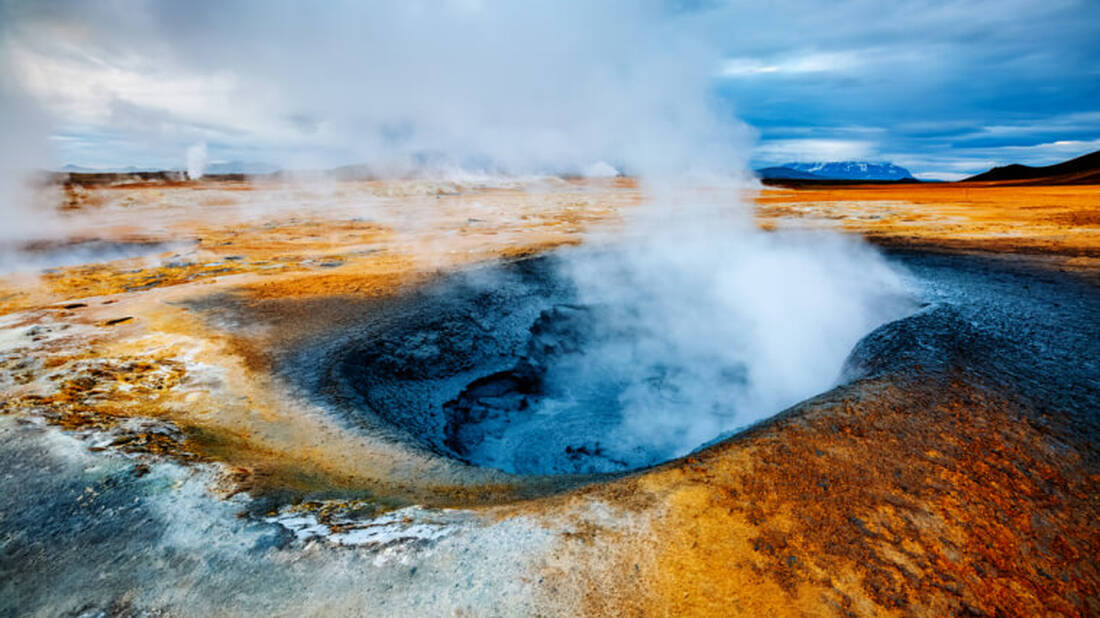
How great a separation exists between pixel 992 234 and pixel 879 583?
53.5 feet

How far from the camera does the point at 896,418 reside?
14.2 ft

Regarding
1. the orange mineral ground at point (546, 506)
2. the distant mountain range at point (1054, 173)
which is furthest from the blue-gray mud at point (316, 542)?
the distant mountain range at point (1054, 173)

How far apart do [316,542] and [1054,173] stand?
92216mm

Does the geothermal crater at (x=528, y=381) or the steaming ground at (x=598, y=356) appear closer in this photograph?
the geothermal crater at (x=528, y=381)

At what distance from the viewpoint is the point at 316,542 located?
3141mm

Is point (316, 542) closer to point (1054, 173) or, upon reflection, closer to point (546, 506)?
point (546, 506)

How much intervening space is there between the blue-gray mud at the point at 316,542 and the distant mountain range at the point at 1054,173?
63747 millimetres

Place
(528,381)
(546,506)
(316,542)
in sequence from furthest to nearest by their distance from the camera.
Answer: (528,381), (546,506), (316,542)

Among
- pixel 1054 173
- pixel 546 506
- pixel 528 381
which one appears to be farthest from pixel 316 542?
pixel 1054 173

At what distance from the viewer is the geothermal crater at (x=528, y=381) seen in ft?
20.7

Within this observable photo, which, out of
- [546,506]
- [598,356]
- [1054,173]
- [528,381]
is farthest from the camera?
[1054,173]

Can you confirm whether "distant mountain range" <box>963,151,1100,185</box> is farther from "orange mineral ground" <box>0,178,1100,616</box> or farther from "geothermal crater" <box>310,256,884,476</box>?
"orange mineral ground" <box>0,178,1100,616</box>

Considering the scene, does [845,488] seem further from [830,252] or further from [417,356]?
[830,252]

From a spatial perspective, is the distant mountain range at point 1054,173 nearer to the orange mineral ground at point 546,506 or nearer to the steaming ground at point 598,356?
the steaming ground at point 598,356
